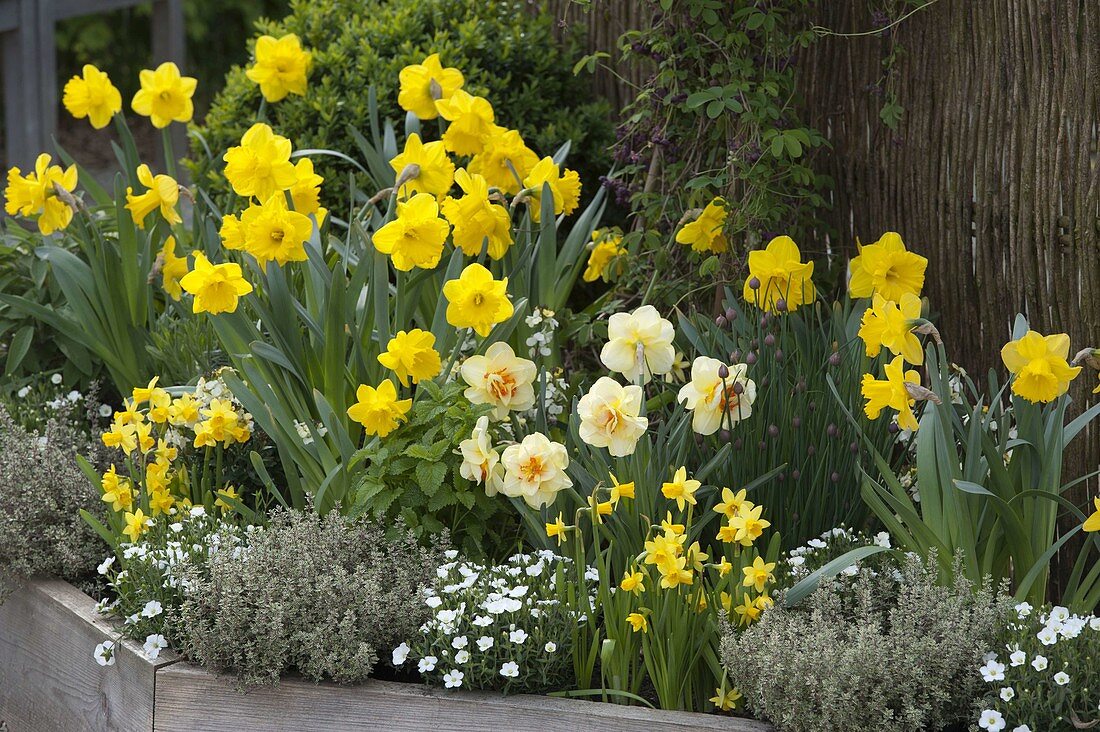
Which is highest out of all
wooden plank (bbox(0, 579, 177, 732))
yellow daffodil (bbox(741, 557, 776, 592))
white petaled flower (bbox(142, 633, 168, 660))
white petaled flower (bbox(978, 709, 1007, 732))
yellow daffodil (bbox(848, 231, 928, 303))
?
yellow daffodil (bbox(848, 231, 928, 303))

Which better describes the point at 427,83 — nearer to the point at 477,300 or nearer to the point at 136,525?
the point at 477,300

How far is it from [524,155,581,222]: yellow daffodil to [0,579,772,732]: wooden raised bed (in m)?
1.09

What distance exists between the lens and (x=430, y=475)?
6.97 ft

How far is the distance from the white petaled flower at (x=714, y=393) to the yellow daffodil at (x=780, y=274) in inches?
12.4

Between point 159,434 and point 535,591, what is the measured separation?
0.96 meters

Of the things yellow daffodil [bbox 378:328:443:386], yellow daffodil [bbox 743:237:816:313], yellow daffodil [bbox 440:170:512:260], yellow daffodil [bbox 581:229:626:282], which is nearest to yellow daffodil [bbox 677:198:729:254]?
yellow daffodil [bbox 581:229:626:282]

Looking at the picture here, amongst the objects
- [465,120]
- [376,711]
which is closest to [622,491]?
[376,711]

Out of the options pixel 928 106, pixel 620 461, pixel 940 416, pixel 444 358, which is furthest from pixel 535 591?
pixel 928 106

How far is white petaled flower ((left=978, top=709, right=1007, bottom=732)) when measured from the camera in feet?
5.56

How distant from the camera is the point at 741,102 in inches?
103

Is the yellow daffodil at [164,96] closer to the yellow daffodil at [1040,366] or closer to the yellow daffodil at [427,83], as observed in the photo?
the yellow daffodil at [427,83]

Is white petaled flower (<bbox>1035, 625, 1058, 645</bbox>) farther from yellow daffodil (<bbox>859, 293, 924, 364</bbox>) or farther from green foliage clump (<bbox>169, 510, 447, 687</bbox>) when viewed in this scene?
green foliage clump (<bbox>169, 510, 447, 687</bbox>)

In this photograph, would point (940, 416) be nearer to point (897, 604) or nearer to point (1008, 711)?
point (897, 604)

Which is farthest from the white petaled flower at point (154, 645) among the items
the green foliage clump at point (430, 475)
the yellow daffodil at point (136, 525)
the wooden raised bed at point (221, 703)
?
the green foliage clump at point (430, 475)
